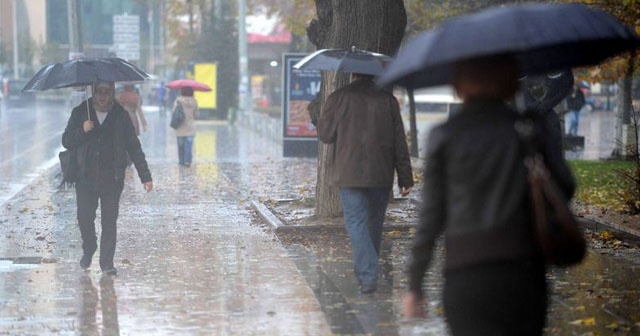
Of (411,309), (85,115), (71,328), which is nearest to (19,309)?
(71,328)

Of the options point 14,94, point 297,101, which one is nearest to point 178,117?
point 297,101

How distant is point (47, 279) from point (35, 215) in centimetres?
514

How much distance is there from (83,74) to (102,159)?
76 centimetres

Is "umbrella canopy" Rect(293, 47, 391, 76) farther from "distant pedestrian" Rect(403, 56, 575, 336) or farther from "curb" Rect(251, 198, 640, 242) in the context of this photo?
"distant pedestrian" Rect(403, 56, 575, 336)

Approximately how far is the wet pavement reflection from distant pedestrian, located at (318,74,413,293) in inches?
17.2

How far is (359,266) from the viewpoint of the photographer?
8.79m

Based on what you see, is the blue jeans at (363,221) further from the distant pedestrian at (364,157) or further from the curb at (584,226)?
the curb at (584,226)

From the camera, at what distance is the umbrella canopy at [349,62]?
8953mm

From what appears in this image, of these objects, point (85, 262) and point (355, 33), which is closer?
point (85, 262)

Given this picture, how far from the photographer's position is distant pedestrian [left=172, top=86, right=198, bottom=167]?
75.8 feet

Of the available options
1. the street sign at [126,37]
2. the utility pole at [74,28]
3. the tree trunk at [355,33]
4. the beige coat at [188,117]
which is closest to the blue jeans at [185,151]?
the beige coat at [188,117]

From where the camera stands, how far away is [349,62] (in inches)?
355

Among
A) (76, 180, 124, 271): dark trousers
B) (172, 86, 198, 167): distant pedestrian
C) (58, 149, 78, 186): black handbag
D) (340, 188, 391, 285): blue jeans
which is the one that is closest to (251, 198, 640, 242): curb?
(76, 180, 124, 271): dark trousers

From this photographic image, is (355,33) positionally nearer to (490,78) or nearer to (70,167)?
(70,167)
